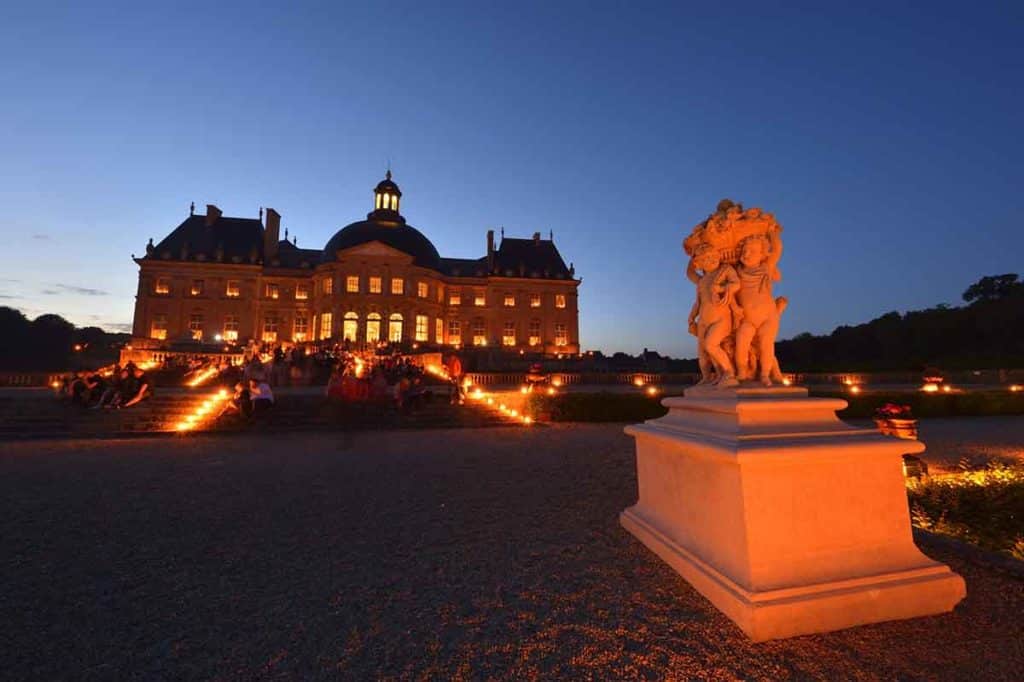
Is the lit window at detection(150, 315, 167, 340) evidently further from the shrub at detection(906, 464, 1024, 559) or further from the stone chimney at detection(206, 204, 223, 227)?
the shrub at detection(906, 464, 1024, 559)

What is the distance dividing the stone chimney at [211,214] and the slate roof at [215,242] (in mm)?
269

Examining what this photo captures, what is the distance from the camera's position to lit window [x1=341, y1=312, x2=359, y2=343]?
41750 millimetres

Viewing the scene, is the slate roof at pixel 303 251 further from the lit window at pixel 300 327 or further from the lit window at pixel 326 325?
the lit window at pixel 326 325

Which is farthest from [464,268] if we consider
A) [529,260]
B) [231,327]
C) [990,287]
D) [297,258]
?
[990,287]

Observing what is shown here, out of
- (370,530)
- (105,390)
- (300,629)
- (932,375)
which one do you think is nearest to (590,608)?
(300,629)

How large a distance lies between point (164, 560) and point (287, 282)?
4692 cm

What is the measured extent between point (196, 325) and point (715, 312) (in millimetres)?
50841

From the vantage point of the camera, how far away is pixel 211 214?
4628 centimetres

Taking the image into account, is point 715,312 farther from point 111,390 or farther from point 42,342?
point 42,342

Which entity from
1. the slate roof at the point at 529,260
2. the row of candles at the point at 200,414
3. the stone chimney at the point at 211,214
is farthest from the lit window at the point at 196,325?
the row of candles at the point at 200,414

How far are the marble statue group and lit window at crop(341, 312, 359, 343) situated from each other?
41.3 meters

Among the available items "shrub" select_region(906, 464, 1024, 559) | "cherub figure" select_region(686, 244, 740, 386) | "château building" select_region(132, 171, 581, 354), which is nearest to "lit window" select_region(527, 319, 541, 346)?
"château building" select_region(132, 171, 581, 354)

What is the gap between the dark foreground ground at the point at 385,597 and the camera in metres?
2.35

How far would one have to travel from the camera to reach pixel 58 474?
6805mm
